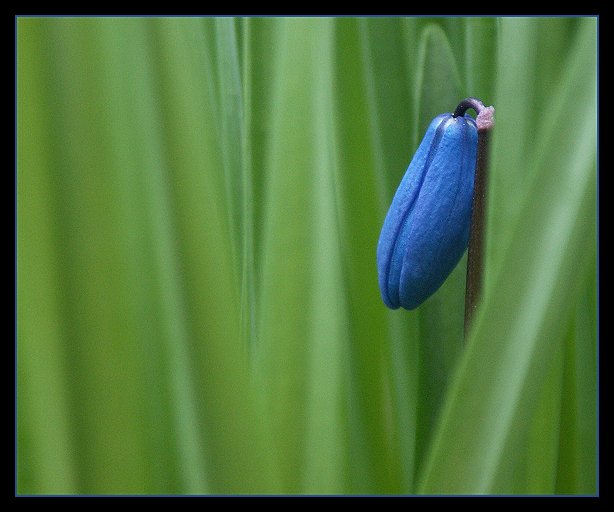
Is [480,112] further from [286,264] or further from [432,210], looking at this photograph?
[286,264]

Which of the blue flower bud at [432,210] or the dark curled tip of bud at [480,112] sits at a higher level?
the dark curled tip of bud at [480,112]

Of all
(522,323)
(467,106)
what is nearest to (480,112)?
(467,106)

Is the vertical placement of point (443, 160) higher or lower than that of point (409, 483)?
higher

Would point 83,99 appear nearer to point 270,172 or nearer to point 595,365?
point 270,172

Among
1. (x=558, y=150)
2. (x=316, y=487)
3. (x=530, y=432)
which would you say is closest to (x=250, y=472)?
(x=316, y=487)
